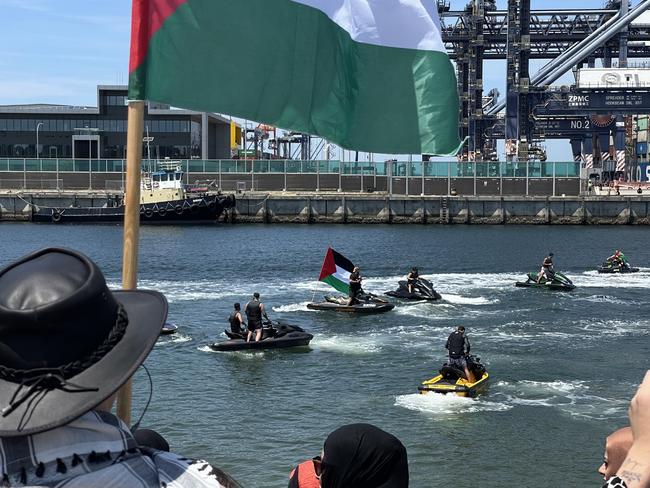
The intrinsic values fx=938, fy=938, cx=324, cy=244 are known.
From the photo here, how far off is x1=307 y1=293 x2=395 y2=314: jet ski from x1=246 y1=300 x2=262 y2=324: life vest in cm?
910

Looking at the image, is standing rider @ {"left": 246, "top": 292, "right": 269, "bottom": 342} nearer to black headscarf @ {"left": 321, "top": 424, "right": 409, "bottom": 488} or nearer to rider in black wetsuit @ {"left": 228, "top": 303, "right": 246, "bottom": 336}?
rider in black wetsuit @ {"left": 228, "top": 303, "right": 246, "bottom": 336}

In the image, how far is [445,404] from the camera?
23.1 metres

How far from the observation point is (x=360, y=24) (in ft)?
26.8

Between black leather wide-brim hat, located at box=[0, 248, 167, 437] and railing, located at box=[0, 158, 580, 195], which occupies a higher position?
railing, located at box=[0, 158, 580, 195]

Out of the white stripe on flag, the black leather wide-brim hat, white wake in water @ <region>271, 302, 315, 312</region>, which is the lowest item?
white wake in water @ <region>271, 302, 315, 312</region>

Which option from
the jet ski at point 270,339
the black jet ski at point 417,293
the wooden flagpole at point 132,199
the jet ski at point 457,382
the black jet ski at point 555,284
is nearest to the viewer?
the wooden flagpole at point 132,199

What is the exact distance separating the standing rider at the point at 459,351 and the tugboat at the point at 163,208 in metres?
74.4

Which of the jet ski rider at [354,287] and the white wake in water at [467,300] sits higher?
the jet ski rider at [354,287]

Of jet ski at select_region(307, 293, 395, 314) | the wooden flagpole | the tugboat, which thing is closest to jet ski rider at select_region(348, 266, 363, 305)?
jet ski at select_region(307, 293, 395, 314)

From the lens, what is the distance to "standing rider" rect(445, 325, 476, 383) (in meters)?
24.0

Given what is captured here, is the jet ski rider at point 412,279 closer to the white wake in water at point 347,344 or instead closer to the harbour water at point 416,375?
the harbour water at point 416,375

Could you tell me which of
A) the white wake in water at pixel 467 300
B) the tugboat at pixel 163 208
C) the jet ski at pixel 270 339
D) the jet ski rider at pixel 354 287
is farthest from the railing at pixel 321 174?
the jet ski at pixel 270 339

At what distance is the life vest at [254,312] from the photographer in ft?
98.7

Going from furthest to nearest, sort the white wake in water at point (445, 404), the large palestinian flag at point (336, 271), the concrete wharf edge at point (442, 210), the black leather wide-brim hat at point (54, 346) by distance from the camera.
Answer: the concrete wharf edge at point (442, 210) < the large palestinian flag at point (336, 271) < the white wake in water at point (445, 404) < the black leather wide-brim hat at point (54, 346)
